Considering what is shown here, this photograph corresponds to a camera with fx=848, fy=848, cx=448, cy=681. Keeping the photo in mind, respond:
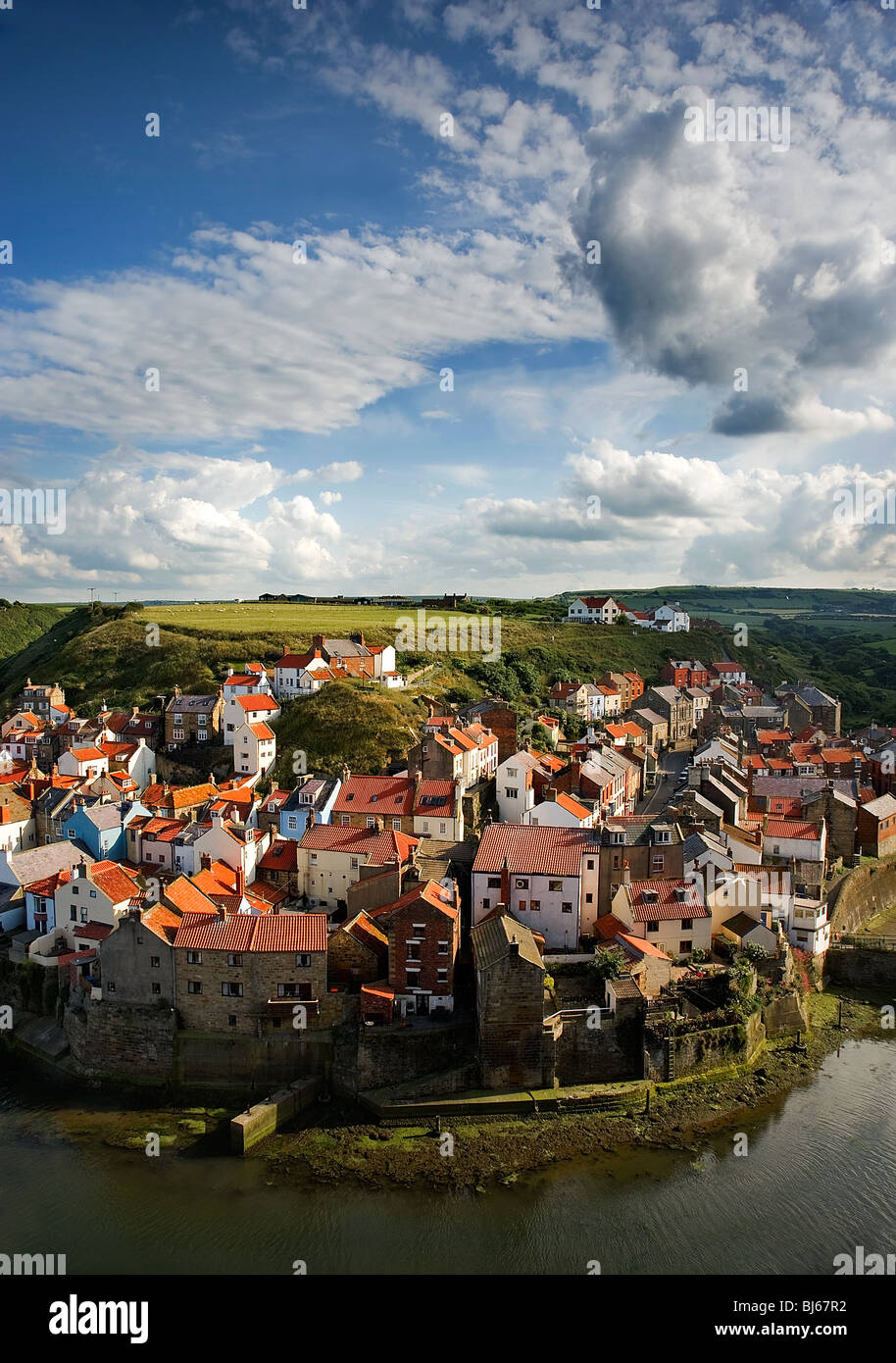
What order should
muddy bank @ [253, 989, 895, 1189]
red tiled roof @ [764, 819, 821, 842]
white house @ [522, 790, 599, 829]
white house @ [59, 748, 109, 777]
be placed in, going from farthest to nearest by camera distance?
white house @ [59, 748, 109, 777] → red tiled roof @ [764, 819, 821, 842] → white house @ [522, 790, 599, 829] → muddy bank @ [253, 989, 895, 1189]

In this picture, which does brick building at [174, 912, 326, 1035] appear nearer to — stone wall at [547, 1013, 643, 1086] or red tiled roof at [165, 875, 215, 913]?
red tiled roof at [165, 875, 215, 913]

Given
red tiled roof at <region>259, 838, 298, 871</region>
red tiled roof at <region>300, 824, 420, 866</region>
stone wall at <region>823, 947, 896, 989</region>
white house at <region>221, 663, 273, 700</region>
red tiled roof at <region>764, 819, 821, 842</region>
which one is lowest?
Result: stone wall at <region>823, 947, 896, 989</region>

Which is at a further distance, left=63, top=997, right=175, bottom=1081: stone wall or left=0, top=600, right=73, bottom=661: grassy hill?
left=0, top=600, right=73, bottom=661: grassy hill

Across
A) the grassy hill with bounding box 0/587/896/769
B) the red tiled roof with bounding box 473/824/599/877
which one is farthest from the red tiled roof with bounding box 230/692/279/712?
the red tiled roof with bounding box 473/824/599/877

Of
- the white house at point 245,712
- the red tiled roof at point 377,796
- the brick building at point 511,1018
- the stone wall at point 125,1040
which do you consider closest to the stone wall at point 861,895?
the brick building at point 511,1018

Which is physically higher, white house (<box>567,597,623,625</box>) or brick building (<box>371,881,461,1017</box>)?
white house (<box>567,597,623,625</box>)

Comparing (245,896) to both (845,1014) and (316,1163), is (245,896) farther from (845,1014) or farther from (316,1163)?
(845,1014)
